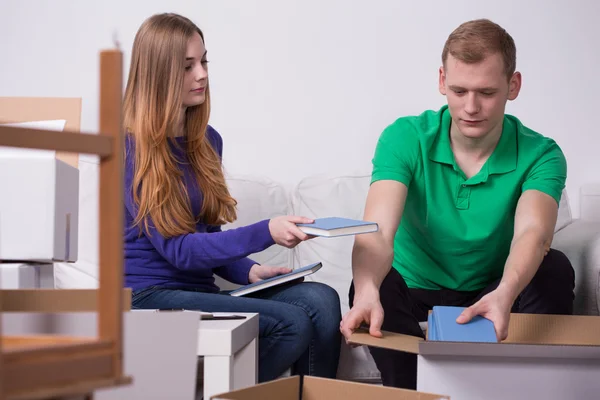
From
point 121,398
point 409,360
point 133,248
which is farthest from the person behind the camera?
point 133,248

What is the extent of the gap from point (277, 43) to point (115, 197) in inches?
79.9

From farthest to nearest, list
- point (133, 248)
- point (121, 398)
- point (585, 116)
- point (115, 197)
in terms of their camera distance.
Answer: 1. point (585, 116)
2. point (133, 248)
3. point (121, 398)
4. point (115, 197)

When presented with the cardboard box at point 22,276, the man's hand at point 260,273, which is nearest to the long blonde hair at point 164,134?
the man's hand at point 260,273

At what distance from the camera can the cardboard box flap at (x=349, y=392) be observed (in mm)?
1037

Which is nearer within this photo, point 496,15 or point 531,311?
point 531,311

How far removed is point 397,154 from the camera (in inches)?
72.1

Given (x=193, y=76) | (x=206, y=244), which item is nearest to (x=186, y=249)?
(x=206, y=244)

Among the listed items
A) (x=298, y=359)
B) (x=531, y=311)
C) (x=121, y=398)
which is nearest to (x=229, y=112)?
(x=298, y=359)

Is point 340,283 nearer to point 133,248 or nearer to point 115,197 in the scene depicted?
point 133,248

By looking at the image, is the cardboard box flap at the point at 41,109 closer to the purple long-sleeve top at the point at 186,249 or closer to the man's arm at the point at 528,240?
the purple long-sleeve top at the point at 186,249

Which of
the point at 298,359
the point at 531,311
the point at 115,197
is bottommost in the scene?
the point at 298,359

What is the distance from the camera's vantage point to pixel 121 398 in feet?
3.02

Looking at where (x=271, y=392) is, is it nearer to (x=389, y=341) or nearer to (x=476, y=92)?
(x=389, y=341)

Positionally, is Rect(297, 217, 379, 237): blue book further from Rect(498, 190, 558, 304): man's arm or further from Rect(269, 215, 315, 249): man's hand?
Rect(498, 190, 558, 304): man's arm
